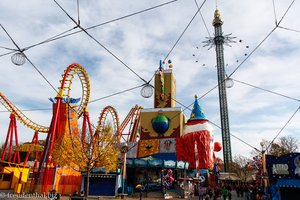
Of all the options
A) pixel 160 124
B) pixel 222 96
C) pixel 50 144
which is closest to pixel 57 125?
pixel 50 144

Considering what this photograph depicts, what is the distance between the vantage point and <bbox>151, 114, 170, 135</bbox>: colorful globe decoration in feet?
124

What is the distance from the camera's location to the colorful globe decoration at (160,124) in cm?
3766

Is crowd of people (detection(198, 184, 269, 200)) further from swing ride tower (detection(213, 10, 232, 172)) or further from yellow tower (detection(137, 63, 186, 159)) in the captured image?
swing ride tower (detection(213, 10, 232, 172))

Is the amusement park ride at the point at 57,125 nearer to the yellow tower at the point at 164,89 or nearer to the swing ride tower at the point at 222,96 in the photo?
the yellow tower at the point at 164,89

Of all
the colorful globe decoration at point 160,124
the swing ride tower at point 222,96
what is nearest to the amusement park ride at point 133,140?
the colorful globe decoration at point 160,124

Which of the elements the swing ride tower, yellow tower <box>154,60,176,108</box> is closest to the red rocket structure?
yellow tower <box>154,60,176,108</box>

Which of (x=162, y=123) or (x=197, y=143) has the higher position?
(x=162, y=123)

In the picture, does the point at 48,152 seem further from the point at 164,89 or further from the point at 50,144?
the point at 164,89

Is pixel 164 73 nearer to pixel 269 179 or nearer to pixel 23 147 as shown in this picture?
pixel 23 147

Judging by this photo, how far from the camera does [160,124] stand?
37.6 m

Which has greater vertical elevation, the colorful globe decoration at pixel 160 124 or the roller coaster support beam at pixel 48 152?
the colorful globe decoration at pixel 160 124

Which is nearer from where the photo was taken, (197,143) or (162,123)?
(197,143)

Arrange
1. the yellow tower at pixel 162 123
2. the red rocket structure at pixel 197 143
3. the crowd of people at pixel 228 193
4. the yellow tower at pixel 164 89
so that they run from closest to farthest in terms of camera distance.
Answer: the crowd of people at pixel 228 193
the red rocket structure at pixel 197 143
the yellow tower at pixel 162 123
the yellow tower at pixel 164 89

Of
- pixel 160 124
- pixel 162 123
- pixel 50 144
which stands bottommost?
pixel 50 144
